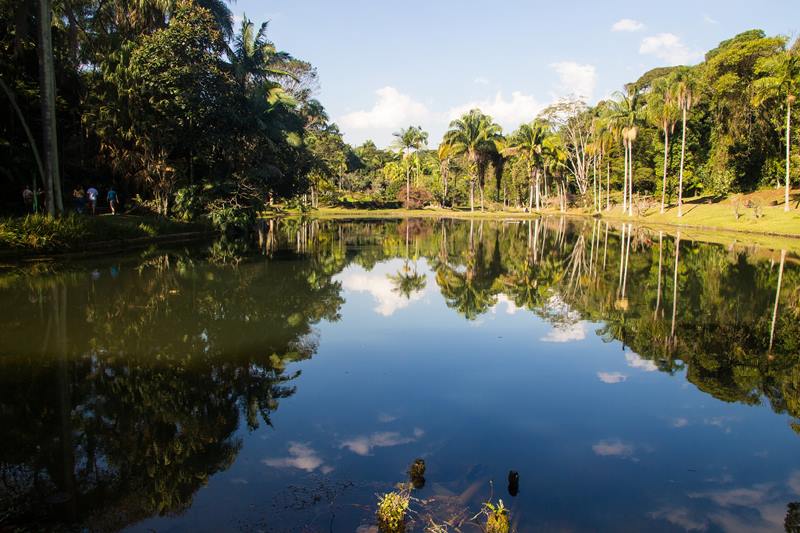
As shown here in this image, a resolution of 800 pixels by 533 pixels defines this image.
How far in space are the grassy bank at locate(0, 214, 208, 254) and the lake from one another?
284 centimetres

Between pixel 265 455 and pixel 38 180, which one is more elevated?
pixel 38 180

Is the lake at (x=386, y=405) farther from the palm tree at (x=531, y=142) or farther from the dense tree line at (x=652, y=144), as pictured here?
the palm tree at (x=531, y=142)

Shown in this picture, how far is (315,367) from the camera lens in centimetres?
816

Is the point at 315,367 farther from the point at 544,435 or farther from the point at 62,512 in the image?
the point at 62,512

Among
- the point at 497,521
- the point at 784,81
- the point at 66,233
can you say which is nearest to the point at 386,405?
the point at 497,521

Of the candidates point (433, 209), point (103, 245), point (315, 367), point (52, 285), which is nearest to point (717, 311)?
point (315, 367)

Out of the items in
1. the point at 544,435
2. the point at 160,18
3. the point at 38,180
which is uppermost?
the point at 160,18

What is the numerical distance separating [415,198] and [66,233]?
174ft

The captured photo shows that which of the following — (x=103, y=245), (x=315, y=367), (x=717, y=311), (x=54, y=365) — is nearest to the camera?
(x=54, y=365)

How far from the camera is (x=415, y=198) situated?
227ft

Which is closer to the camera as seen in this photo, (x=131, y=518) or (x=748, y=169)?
(x=131, y=518)

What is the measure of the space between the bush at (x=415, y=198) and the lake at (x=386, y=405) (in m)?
54.3

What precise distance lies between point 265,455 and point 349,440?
85 centimetres

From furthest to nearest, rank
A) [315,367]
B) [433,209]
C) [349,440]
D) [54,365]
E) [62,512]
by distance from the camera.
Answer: [433,209] < [315,367] < [54,365] < [349,440] < [62,512]
